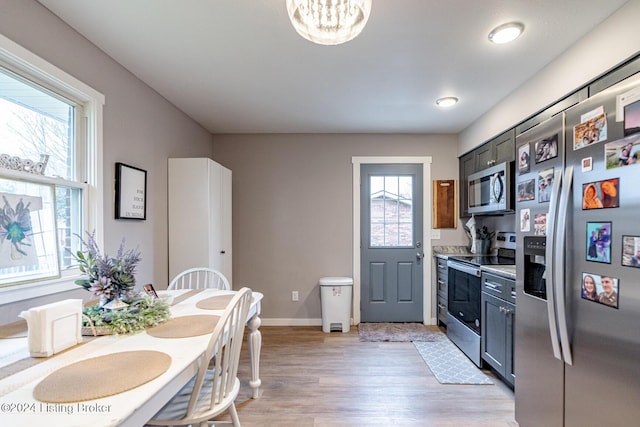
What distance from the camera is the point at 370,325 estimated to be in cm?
381

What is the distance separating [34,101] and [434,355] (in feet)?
11.6

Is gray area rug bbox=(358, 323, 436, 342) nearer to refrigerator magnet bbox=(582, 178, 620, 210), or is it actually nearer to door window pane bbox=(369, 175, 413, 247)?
door window pane bbox=(369, 175, 413, 247)

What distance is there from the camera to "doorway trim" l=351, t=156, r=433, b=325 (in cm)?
Result: 390

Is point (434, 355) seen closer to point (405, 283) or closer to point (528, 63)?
point (405, 283)

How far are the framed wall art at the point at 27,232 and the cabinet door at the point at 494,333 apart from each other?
116 inches

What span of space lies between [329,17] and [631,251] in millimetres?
1406

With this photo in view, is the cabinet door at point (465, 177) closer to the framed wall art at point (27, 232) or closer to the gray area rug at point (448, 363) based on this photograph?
the gray area rug at point (448, 363)

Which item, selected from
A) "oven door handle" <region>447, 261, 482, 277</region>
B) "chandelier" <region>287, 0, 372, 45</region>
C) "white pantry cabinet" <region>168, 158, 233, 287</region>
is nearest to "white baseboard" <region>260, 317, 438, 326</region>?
"oven door handle" <region>447, 261, 482, 277</region>

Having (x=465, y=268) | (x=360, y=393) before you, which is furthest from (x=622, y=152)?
(x=360, y=393)

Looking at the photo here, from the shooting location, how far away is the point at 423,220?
3922mm

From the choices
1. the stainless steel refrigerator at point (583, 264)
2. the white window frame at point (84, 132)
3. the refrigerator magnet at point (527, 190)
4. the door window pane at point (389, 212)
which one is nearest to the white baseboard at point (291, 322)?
the door window pane at point (389, 212)

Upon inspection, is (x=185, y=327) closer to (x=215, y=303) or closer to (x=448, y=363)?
(x=215, y=303)

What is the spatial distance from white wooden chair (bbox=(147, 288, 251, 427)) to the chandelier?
45.7 inches

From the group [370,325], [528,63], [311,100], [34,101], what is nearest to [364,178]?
[311,100]
